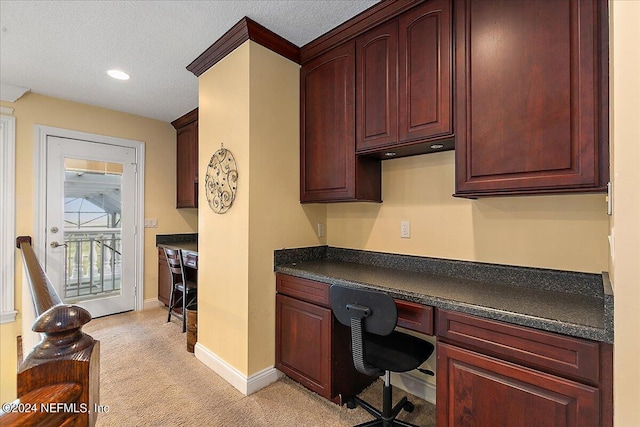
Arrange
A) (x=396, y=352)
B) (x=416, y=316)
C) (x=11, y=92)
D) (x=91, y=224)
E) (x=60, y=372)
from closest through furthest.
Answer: (x=60, y=372) < (x=416, y=316) < (x=396, y=352) < (x=11, y=92) < (x=91, y=224)

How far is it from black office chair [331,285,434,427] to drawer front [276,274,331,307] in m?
0.33

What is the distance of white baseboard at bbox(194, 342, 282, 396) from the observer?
2146 mm

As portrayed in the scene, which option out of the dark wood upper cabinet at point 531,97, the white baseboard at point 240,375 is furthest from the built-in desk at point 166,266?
the dark wood upper cabinet at point 531,97

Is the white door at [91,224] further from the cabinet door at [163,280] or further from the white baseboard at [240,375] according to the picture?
the white baseboard at [240,375]

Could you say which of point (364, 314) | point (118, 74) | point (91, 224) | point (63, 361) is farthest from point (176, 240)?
point (63, 361)

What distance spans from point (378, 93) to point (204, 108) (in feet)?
4.93

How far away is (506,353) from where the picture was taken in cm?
126

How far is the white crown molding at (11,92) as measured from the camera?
295 centimetres

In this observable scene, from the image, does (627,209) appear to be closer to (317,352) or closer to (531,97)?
(531,97)

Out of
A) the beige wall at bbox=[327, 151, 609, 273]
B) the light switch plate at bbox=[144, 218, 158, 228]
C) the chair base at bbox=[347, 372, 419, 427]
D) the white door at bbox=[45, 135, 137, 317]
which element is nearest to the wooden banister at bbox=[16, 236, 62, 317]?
the chair base at bbox=[347, 372, 419, 427]

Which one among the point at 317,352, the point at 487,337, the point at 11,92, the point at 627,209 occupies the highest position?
the point at 11,92

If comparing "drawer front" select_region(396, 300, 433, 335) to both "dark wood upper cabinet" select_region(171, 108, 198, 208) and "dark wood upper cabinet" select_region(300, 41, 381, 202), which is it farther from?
"dark wood upper cabinet" select_region(171, 108, 198, 208)

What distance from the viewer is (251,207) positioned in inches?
84.7

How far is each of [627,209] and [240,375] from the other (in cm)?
227
